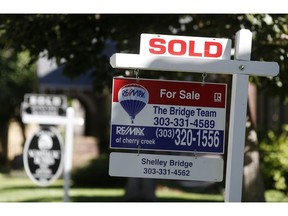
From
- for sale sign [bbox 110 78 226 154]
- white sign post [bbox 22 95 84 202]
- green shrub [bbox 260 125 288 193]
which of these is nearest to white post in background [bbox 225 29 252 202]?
→ for sale sign [bbox 110 78 226 154]

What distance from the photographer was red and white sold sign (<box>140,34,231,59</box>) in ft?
21.0

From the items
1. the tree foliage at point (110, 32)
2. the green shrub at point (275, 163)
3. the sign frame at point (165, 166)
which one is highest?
the tree foliage at point (110, 32)

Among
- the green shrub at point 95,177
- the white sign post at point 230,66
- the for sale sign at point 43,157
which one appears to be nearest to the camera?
the white sign post at point 230,66

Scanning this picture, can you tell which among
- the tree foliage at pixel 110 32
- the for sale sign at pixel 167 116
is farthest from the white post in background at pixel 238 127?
the tree foliage at pixel 110 32

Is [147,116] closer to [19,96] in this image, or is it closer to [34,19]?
[34,19]

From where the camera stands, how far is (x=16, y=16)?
10914mm

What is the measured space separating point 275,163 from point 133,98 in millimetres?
9668

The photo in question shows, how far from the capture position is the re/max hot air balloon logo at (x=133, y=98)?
21.1ft

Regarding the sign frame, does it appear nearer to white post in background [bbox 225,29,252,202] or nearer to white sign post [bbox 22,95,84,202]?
white post in background [bbox 225,29,252,202]

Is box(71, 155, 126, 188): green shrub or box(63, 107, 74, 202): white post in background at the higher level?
box(63, 107, 74, 202): white post in background

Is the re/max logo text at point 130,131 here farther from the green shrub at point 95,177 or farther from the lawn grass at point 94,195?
the green shrub at point 95,177

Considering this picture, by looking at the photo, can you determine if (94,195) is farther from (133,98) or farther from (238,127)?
(238,127)

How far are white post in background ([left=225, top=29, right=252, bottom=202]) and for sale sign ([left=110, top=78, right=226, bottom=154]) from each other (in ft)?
0.53

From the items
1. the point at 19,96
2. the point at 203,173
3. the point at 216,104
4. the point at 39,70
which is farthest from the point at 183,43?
the point at 19,96
